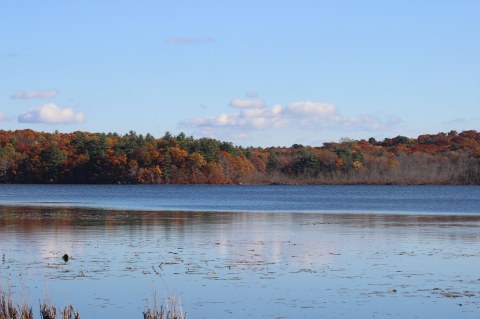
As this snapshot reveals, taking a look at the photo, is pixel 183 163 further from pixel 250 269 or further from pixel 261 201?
pixel 250 269

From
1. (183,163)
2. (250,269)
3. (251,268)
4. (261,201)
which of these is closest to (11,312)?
(250,269)

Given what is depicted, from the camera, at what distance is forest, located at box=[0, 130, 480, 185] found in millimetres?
145875

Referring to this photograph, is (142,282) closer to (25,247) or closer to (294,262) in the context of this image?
Answer: (294,262)

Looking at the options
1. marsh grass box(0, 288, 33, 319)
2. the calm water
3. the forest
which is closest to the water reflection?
marsh grass box(0, 288, 33, 319)

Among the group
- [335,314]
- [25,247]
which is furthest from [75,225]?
[335,314]

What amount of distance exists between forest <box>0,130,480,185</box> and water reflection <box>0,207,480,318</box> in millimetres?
108682

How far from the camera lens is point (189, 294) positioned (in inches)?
752

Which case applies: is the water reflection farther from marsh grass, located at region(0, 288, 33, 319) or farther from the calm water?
the calm water

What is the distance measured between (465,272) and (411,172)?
123313mm

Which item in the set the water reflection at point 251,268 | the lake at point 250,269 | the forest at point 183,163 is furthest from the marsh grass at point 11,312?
the forest at point 183,163

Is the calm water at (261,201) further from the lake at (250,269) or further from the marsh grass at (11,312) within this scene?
the marsh grass at (11,312)

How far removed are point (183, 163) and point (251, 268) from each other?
129m

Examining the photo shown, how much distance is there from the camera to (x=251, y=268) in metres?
23.2

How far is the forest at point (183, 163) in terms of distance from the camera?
5743 inches
